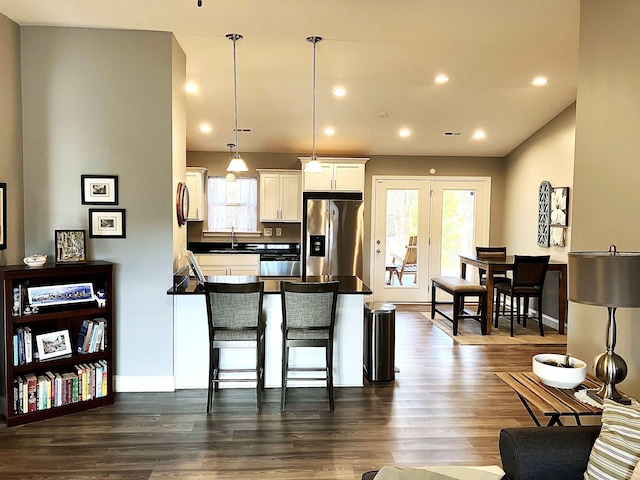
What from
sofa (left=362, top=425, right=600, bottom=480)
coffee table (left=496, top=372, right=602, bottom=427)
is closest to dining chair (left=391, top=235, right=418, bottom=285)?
coffee table (left=496, top=372, right=602, bottom=427)

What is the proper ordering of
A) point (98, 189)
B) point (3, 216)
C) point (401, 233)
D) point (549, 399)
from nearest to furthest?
point (549, 399)
point (3, 216)
point (98, 189)
point (401, 233)

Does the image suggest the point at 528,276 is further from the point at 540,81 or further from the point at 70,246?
the point at 70,246

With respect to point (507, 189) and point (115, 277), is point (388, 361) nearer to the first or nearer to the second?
point (115, 277)

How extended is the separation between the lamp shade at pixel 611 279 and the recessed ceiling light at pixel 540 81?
374cm

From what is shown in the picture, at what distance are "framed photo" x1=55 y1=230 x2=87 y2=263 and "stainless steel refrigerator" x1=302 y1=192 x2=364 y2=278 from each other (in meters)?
3.85

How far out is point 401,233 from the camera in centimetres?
814

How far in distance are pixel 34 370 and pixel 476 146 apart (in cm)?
656

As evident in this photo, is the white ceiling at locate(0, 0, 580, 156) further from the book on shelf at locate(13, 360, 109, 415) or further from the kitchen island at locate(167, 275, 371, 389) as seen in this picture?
the book on shelf at locate(13, 360, 109, 415)

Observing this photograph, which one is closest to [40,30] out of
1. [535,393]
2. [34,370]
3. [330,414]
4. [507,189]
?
[34,370]

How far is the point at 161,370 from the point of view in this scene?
4086 millimetres

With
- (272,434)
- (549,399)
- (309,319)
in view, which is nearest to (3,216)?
(309,319)

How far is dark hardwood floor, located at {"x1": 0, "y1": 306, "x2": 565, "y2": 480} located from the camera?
2.86m

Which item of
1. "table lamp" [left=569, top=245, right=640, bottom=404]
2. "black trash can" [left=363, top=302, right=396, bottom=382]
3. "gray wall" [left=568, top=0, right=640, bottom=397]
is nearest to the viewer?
"table lamp" [left=569, top=245, right=640, bottom=404]

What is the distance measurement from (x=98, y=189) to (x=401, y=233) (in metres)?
5.23
